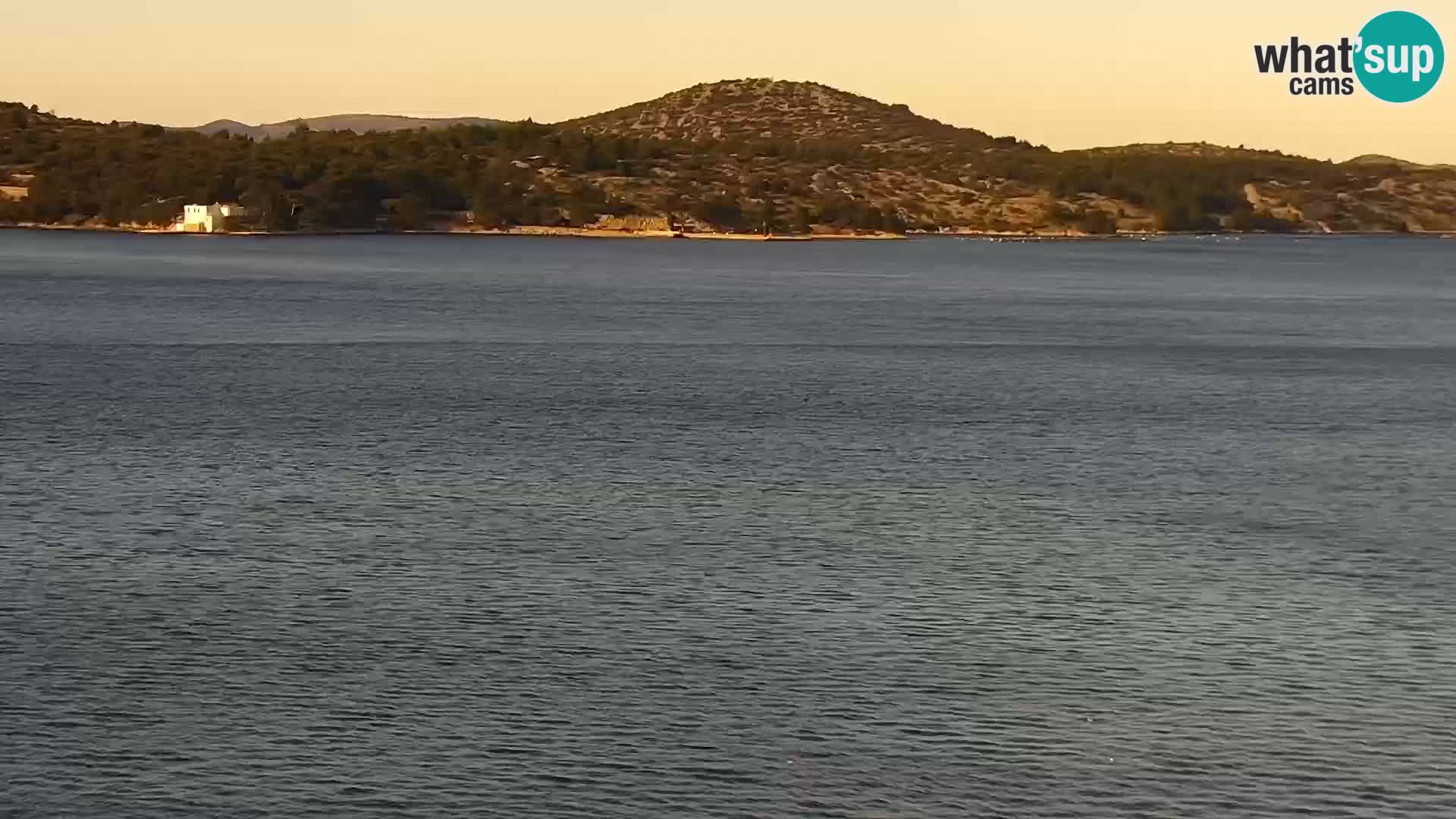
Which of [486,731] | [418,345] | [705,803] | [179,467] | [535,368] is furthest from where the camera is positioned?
[418,345]

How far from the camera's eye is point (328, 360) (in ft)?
263

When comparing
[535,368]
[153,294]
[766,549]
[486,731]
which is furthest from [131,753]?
[153,294]

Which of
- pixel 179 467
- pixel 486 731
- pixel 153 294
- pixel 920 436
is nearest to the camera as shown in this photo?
pixel 486 731

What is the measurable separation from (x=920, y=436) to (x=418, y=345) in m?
37.7

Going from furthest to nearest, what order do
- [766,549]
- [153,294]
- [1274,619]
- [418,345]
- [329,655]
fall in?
[153,294], [418,345], [766,549], [1274,619], [329,655]

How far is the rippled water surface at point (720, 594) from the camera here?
23375 millimetres

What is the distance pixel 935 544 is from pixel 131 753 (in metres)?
17.7

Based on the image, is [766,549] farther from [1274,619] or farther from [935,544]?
[1274,619]

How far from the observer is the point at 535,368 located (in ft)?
256

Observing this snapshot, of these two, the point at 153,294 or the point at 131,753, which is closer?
the point at 131,753

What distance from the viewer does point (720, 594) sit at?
33.0 meters

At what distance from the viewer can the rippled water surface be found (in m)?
23.4

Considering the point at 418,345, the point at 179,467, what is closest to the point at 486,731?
the point at 179,467

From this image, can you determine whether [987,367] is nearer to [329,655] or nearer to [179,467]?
[179,467]
